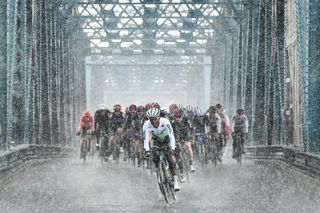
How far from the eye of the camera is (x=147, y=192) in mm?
13633

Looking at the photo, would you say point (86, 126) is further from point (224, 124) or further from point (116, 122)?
point (224, 124)

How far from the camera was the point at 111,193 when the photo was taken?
13.2 m

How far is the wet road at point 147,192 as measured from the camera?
11.1 meters

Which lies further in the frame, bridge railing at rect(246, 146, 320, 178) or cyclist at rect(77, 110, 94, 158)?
cyclist at rect(77, 110, 94, 158)

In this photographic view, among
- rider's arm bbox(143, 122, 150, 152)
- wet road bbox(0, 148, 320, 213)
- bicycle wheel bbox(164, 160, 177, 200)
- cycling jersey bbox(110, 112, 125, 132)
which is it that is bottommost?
wet road bbox(0, 148, 320, 213)

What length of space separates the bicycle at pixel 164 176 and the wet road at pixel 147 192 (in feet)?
0.61

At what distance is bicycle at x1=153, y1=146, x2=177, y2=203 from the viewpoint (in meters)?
11.8

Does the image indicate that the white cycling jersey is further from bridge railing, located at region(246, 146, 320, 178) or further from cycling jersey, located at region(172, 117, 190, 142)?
cycling jersey, located at region(172, 117, 190, 142)

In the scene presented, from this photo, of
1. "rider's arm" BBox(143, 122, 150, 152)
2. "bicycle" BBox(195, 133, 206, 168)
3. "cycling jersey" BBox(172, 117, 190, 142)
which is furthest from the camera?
"bicycle" BBox(195, 133, 206, 168)

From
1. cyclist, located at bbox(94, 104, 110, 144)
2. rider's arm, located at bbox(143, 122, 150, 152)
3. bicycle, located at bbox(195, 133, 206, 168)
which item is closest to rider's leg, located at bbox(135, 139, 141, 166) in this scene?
cyclist, located at bbox(94, 104, 110, 144)

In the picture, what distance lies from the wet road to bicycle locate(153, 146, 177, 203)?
19 cm

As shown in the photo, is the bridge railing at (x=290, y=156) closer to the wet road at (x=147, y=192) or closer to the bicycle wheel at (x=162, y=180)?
the wet road at (x=147, y=192)

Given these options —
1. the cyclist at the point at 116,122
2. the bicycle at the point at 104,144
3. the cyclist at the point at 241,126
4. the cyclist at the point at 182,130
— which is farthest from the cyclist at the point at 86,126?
the cyclist at the point at 182,130

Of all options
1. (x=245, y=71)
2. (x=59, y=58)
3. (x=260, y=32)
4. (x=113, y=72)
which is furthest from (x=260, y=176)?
(x=113, y=72)
